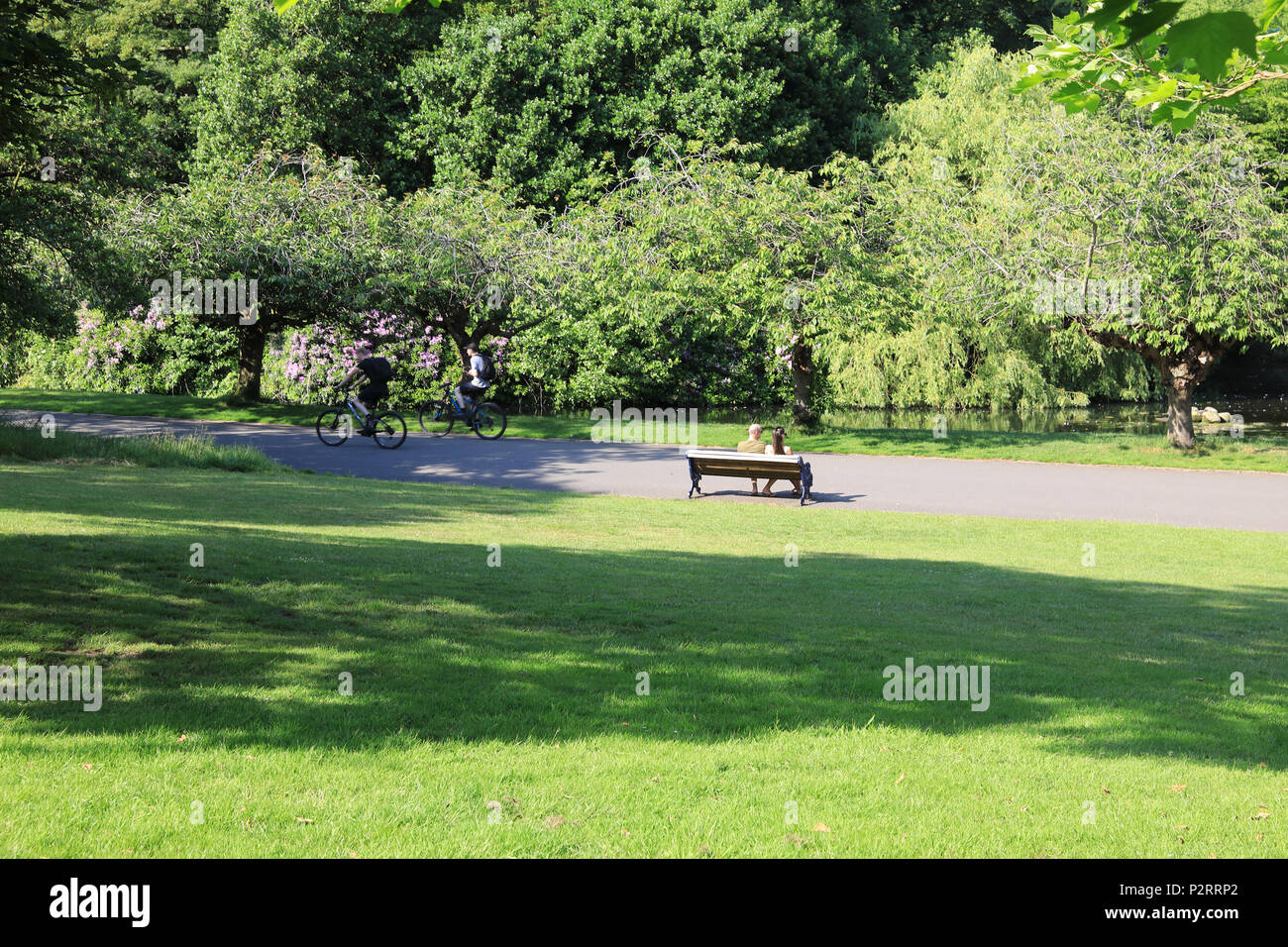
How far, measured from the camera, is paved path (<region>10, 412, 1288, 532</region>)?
17438 mm

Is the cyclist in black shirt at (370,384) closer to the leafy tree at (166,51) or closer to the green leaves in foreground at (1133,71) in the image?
the green leaves in foreground at (1133,71)

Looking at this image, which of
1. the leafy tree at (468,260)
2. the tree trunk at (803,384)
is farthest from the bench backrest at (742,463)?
the leafy tree at (468,260)

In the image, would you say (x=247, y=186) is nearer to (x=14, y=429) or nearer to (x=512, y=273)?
(x=512, y=273)

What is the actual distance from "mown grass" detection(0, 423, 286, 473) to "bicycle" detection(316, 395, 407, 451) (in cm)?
380

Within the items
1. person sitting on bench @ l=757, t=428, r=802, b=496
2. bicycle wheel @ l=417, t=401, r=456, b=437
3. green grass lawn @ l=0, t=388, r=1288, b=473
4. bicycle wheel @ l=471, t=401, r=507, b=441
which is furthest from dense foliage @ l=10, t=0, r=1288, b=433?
person sitting on bench @ l=757, t=428, r=802, b=496

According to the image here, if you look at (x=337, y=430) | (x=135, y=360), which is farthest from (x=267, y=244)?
(x=135, y=360)

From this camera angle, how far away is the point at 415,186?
42.8 meters

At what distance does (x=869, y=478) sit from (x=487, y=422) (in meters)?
9.95

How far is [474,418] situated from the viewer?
26359 mm

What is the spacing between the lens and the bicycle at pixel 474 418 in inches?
1038

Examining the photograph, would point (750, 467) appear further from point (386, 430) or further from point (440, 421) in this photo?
point (440, 421)

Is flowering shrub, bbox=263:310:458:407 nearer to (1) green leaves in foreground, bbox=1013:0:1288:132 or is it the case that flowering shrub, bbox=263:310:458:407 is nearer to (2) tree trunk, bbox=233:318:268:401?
(2) tree trunk, bbox=233:318:268:401

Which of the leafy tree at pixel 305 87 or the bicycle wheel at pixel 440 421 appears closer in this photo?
the bicycle wheel at pixel 440 421

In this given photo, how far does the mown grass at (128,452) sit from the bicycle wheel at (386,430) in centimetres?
382
